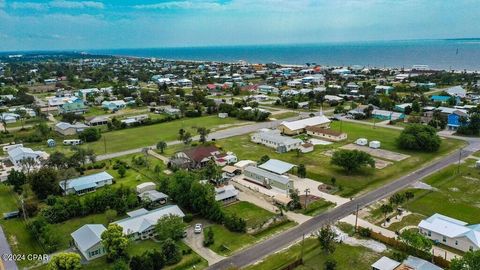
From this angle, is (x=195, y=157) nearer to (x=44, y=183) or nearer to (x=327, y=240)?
(x=44, y=183)

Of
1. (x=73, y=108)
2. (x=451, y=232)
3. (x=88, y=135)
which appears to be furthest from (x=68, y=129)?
(x=451, y=232)

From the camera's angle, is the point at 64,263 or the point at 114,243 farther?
the point at 114,243

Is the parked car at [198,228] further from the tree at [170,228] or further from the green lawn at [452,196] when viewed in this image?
the green lawn at [452,196]

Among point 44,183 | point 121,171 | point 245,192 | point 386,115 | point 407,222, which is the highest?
point 44,183

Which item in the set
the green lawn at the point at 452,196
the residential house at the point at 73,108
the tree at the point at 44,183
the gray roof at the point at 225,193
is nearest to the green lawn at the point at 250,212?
the gray roof at the point at 225,193

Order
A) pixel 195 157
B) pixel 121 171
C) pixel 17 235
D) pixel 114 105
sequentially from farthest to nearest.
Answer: pixel 114 105 → pixel 195 157 → pixel 121 171 → pixel 17 235

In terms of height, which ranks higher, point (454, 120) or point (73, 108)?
point (454, 120)
